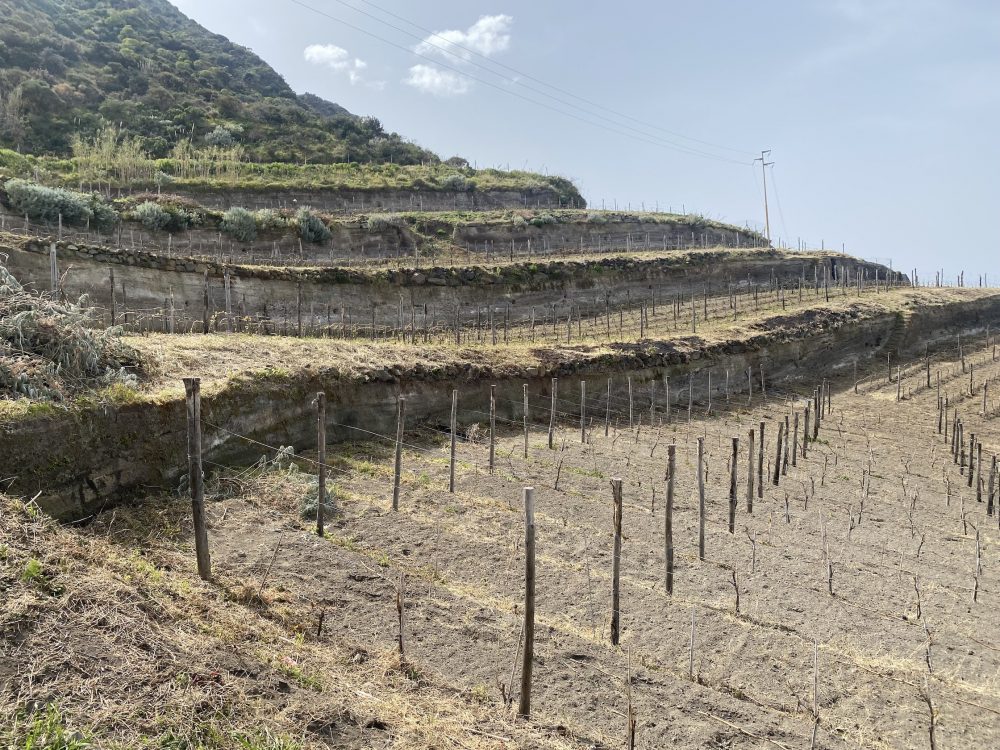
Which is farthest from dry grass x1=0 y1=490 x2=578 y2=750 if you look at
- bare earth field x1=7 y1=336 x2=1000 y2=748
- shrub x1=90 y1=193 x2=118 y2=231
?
shrub x1=90 y1=193 x2=118 y2=231

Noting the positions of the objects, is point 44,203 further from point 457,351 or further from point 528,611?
point 528,611

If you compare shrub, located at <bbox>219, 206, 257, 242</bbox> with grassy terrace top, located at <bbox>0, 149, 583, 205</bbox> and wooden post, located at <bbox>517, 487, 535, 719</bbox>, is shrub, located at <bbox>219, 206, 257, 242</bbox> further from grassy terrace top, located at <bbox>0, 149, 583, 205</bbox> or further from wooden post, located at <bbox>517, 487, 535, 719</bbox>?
wooden post, located at <bbox>517, 487, 535, 719</bbox>

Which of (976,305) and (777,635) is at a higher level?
(976,305)

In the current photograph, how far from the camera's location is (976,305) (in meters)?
42.2

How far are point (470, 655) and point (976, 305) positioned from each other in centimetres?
4590

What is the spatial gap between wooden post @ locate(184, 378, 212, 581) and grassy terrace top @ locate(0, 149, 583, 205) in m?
35.5

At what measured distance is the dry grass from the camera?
228 inches

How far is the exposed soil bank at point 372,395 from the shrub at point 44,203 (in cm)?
1966

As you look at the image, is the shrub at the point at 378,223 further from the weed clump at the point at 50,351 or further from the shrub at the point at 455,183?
the weed clump at the point at 50,351

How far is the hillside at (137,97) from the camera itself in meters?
49.2

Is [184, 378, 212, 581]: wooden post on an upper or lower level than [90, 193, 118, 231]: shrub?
lower

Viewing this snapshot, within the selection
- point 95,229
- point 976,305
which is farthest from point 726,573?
point 976,305

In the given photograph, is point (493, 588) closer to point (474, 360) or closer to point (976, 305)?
point (474, 360)

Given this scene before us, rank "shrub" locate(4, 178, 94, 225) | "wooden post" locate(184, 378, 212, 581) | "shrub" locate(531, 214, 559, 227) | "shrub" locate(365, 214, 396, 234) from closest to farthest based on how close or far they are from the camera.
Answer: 1. "wooden post" locate(184, 378, 212, 581)
2. "shrub" locate(4, 178, 94, 225)
3. "shrub" locate(365, 214, 396, 234)
4. "shrub" locate(531, 214, 559, 227)
